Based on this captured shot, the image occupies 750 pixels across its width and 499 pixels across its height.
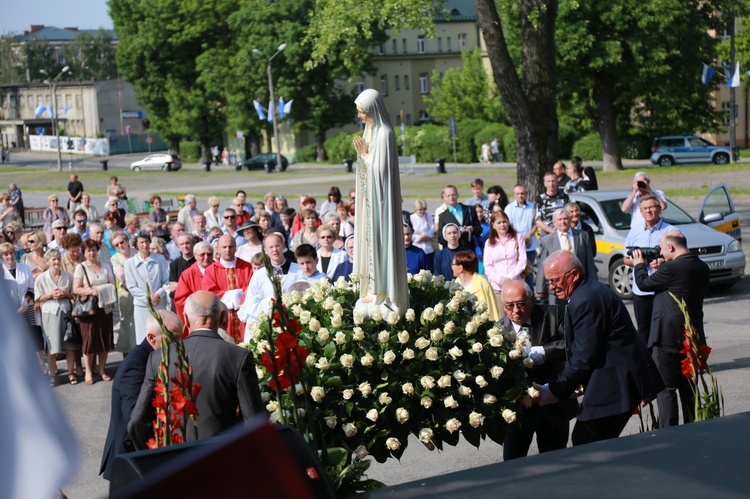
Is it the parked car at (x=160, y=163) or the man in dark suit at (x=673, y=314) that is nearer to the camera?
the man in dark suit at (x=673, y=314)

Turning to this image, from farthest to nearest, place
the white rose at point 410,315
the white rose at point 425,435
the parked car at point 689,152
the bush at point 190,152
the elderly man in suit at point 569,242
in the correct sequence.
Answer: the bush at point 190,152 < the parked car at point 689,152 < the elderly man in suit at point 569,242 < the white rose at point 410,315 < the white rose at point 425,435

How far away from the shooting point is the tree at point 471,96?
71.5 m

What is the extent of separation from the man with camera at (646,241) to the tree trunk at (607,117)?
1508 inches

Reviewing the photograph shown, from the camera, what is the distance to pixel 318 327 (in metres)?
6.51

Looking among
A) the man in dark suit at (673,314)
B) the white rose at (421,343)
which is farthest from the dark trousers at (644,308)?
the white rose at (421,343)

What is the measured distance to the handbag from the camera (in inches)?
487

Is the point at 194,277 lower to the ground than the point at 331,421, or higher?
higher

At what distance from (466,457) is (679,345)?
2.03m

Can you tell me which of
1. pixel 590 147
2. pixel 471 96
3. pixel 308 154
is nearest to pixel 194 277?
pixel 590 147

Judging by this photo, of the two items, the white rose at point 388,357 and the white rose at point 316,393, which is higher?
the white rose at point 388,357

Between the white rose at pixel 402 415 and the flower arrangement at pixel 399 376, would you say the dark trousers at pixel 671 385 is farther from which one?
the white rose at pixel 402 415

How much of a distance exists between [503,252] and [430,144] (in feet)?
191

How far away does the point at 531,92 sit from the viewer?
67.1 ft

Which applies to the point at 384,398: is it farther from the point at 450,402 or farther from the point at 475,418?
the point at 475,418
